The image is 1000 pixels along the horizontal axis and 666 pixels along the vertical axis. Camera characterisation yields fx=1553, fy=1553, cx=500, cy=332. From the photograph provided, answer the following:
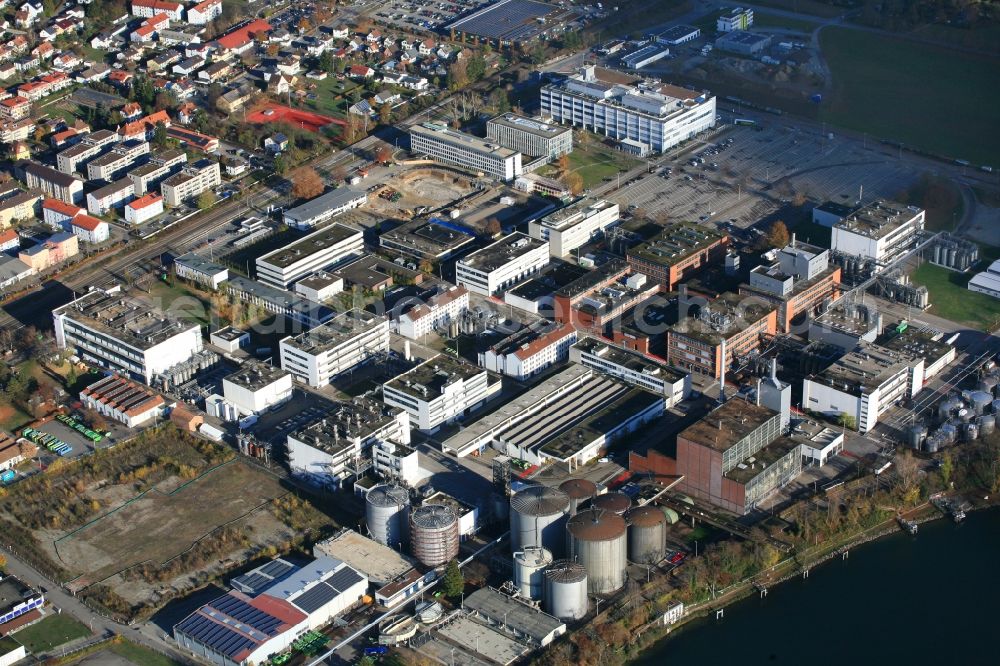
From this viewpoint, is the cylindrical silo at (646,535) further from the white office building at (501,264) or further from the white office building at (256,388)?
the white office building at (501,264)

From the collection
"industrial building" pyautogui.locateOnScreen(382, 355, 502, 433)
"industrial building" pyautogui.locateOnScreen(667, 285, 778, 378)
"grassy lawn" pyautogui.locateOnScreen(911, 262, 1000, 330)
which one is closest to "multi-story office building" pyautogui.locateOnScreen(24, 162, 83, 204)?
"industrial building" pyautogui.locateOnScreen(382, 355, 502, 433)

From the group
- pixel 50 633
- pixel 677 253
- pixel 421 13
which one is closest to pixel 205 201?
pixel 677 253

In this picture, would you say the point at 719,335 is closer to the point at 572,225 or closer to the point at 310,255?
the point at 572,225

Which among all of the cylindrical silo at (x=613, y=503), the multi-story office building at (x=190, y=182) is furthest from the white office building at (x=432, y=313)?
the multi-story office building at (x=190, y=182)

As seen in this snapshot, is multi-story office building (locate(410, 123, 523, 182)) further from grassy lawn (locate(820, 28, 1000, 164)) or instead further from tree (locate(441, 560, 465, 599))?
tree (locate(441, 560, 465, 599))

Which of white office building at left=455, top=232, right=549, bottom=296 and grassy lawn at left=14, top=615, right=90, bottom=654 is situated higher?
white office building at left=455, top=232, right=549, bottom=296
